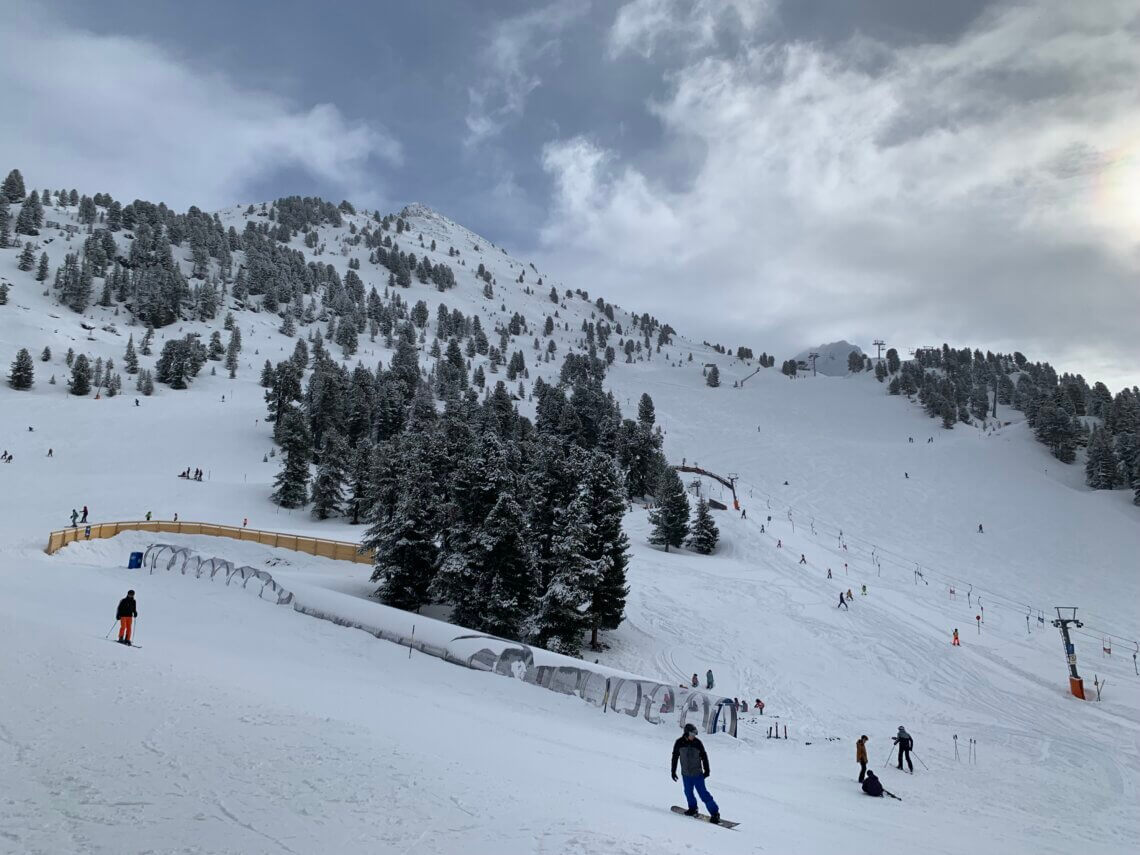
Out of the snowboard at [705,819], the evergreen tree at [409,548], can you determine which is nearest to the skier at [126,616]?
the evergreen tree at [409,548]

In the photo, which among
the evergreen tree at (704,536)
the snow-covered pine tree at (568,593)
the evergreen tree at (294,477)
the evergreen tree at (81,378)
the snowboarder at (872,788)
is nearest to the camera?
the snowboarder at (872,788)

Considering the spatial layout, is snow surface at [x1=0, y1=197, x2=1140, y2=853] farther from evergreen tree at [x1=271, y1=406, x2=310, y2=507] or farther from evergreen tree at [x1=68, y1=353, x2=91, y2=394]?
evergreen tree at [x1=68, y1=353, x2=91, y2=394]

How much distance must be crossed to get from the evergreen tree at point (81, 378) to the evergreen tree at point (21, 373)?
4156mm

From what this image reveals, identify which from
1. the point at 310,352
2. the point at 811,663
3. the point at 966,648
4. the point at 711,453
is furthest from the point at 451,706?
the point at 310,352

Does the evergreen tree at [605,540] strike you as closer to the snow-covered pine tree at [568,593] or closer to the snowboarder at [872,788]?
the snow-covered pine tree at [568,593]

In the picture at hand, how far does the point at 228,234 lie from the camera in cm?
17838

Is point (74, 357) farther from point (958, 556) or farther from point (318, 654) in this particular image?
point (958, 556)

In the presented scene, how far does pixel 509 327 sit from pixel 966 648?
169906 mm

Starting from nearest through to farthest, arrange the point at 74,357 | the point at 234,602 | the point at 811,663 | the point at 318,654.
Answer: the point at 318,654 < the point at 234,602 < the point at 811,663 < the point at 74,357

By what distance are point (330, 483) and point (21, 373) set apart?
52915mm

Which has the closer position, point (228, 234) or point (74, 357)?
point (74, 357)

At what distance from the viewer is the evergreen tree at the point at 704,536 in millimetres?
52531

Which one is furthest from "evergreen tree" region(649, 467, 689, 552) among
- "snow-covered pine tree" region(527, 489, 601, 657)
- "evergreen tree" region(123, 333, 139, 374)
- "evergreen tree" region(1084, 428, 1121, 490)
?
"evergreen tree" region(123, 333, 139, 374)

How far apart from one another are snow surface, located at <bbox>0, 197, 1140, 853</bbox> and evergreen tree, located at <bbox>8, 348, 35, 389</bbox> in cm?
420
